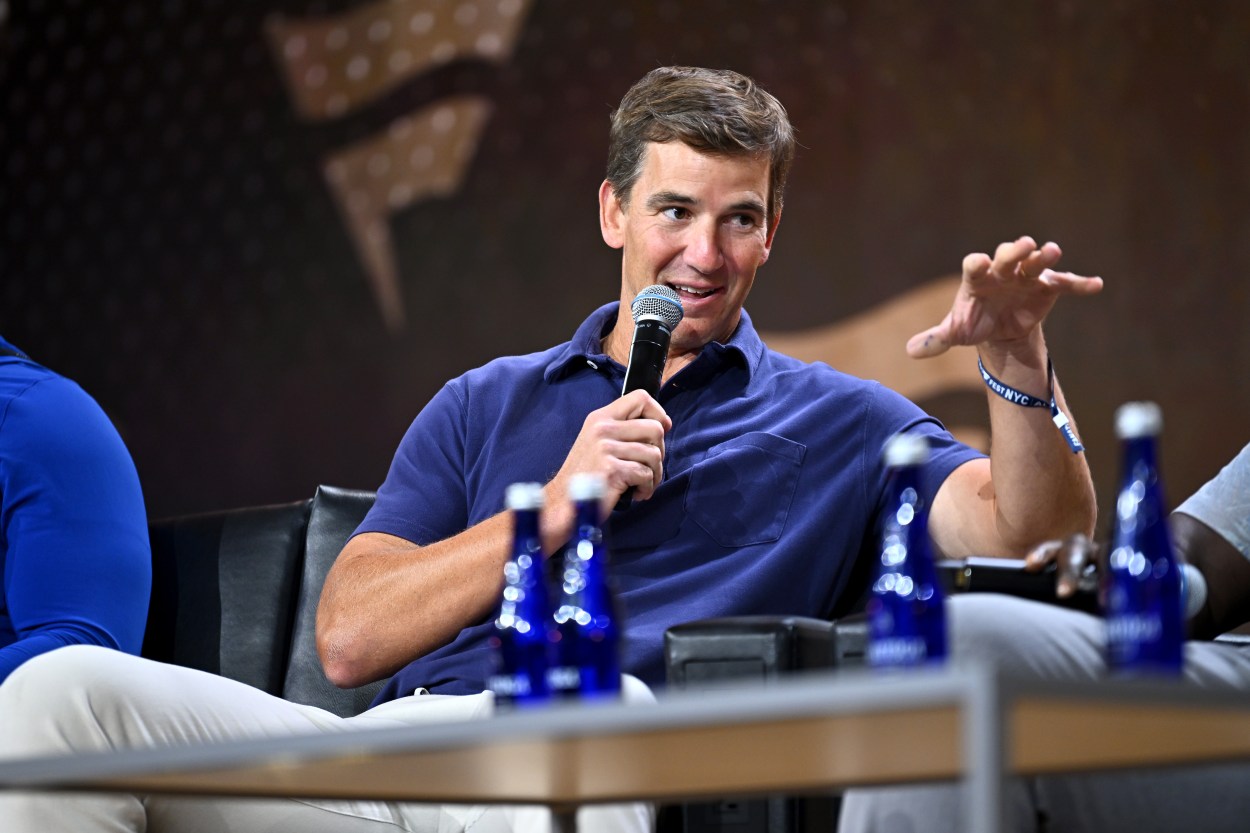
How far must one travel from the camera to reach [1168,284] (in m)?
2.65

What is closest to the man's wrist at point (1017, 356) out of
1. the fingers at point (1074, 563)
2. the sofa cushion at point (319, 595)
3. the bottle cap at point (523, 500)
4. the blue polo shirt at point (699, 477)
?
the blue polo shirt at point (699, 477)

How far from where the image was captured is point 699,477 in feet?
6.08

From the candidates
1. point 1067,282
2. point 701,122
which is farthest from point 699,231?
point 1067,282

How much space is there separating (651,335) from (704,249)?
278 millimetres

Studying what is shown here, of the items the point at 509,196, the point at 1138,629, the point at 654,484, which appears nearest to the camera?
the point at 1138,629

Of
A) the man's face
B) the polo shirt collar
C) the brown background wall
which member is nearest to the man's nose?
the man's face

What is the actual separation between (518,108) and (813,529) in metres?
1.57

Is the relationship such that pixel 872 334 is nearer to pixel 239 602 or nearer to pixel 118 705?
pixel 239 602

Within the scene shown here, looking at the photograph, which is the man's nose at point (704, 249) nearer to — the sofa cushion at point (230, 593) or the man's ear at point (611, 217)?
the man's ear at point (611, 217)

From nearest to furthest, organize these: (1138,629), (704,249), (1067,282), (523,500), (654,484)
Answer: (1138,629)
(523,500)
(1067,282)
(654,484)
(704,249)

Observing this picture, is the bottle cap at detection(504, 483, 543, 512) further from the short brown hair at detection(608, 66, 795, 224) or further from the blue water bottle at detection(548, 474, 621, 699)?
the short brown hair at detection(608, 66, 795, 224)

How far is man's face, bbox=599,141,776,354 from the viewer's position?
1978 mm

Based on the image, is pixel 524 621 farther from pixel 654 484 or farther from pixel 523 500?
pixel 654 484

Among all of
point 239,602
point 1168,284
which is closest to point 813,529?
point 239,602
